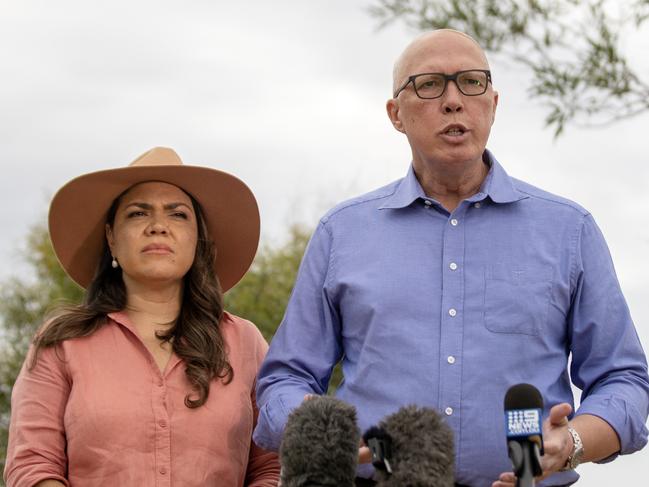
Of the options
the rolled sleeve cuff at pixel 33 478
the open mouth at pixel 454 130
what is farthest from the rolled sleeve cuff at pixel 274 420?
the open mouth at pixel 454 130

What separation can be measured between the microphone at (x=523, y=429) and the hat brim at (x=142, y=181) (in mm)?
1988

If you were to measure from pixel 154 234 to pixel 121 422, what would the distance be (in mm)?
697

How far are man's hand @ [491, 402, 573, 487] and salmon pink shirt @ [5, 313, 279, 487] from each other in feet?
4.14

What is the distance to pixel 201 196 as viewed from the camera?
15.0ft

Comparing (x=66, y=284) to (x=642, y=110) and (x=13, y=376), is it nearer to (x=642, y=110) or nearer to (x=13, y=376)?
(x=13, y=376)

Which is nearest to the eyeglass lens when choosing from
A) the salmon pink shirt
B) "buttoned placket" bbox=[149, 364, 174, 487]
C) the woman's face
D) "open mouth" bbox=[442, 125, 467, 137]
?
"open mouth" bbox=[442, 125, 467, 137]

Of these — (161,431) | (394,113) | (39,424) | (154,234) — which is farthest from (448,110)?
(39,424)

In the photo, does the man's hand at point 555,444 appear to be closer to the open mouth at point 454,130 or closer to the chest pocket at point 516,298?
the chest pocket at point 516,298

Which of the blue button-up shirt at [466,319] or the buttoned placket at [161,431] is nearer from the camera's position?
the blue button-up shirt at [466,319]

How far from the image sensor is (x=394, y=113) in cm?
409

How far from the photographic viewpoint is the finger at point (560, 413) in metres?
3.10

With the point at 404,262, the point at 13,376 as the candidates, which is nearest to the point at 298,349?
the point at 404,262

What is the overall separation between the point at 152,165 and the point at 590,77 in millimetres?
4178

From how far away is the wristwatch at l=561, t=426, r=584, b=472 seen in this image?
3328 mm
